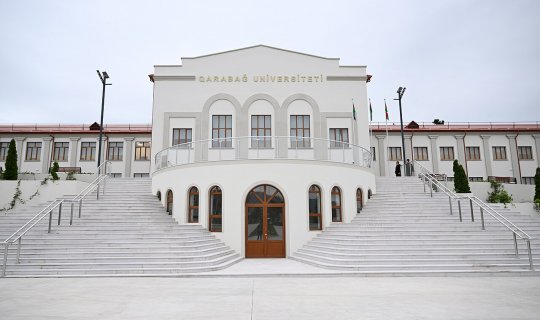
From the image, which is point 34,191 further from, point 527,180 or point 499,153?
point 527,180

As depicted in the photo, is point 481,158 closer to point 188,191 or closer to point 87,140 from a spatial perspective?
point 188,191

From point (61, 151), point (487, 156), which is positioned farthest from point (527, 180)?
point (61, 151)

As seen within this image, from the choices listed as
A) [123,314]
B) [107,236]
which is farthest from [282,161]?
[123,314]

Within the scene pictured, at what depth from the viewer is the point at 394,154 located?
99.8ft

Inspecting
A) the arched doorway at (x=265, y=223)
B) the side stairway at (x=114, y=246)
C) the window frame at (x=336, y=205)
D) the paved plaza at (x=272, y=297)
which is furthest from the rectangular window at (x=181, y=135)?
the paved plaza at (x=272, y=297)

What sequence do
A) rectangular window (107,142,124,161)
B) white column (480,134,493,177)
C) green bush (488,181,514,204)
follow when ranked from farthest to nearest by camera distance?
rectangular window (107,142,124,161)
white column (480,134,493,177)
green bush (488,181,514,204)

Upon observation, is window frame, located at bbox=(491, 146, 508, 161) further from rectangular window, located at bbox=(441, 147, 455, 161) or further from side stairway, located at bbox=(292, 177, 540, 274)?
side stairway, located at bbox=(292, 177, 540, 274)

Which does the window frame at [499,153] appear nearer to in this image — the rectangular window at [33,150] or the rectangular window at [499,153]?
the rectangular window at [499,153]

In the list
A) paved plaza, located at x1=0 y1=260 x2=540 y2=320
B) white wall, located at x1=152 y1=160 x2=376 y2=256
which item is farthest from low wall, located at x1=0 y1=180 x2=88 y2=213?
paved plaza, located at x1=0 y1=260 x2=540 y2=320

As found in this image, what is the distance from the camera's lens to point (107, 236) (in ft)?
44.9

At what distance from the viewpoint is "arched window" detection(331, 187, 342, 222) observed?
16.8m

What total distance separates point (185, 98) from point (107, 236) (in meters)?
11.3

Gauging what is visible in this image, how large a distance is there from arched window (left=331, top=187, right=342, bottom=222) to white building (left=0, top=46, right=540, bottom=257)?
5 cm

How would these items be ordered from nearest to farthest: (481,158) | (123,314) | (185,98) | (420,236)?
(123,314)
(420,236)
(185,98)
(481,158)
